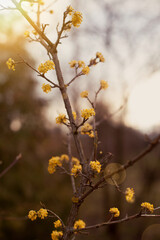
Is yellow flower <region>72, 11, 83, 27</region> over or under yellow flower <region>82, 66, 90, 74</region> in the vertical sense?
over

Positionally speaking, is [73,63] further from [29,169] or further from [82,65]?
[29,169]

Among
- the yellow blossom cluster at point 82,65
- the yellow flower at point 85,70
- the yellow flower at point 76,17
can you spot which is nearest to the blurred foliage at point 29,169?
the yellow blossom cluster at point 82,65

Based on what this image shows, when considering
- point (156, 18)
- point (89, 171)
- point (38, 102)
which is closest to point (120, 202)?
point (38, 102)

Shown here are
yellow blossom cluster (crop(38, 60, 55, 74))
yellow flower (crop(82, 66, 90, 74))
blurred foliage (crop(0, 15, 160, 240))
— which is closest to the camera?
yellow blossom cluster (crop(38, 60, 55, 74))

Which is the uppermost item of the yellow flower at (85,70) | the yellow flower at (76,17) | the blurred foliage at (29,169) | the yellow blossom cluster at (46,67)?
the blurred foliage at (29,169)

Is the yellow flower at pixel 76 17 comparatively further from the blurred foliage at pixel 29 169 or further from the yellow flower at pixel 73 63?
the blurred foliage at pixel 29 169

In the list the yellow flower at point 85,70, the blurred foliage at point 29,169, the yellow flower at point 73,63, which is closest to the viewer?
the yellow flower at point 85,70

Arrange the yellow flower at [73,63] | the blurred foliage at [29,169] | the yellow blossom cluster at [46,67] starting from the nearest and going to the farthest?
1. the yellow blossom cluster at [46,67]
2. the yellow flower at [73,63]
3. the blurred foliage at [29,169]

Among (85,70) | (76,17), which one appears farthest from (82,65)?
(76,17)

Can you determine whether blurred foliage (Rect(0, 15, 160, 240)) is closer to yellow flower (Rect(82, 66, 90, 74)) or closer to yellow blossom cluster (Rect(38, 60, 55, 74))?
yellow flower (Rect(82, 66, 90, 74))

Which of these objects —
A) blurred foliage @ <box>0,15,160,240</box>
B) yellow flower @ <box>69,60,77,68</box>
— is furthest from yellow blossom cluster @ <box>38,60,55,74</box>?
blurred foliage @ <box>0,15,160,240</box>

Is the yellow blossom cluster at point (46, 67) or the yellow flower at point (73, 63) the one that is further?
the yellow flower at point (73, 63)

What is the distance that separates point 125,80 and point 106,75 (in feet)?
2.78

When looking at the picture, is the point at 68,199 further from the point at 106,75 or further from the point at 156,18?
the point at 156,18
